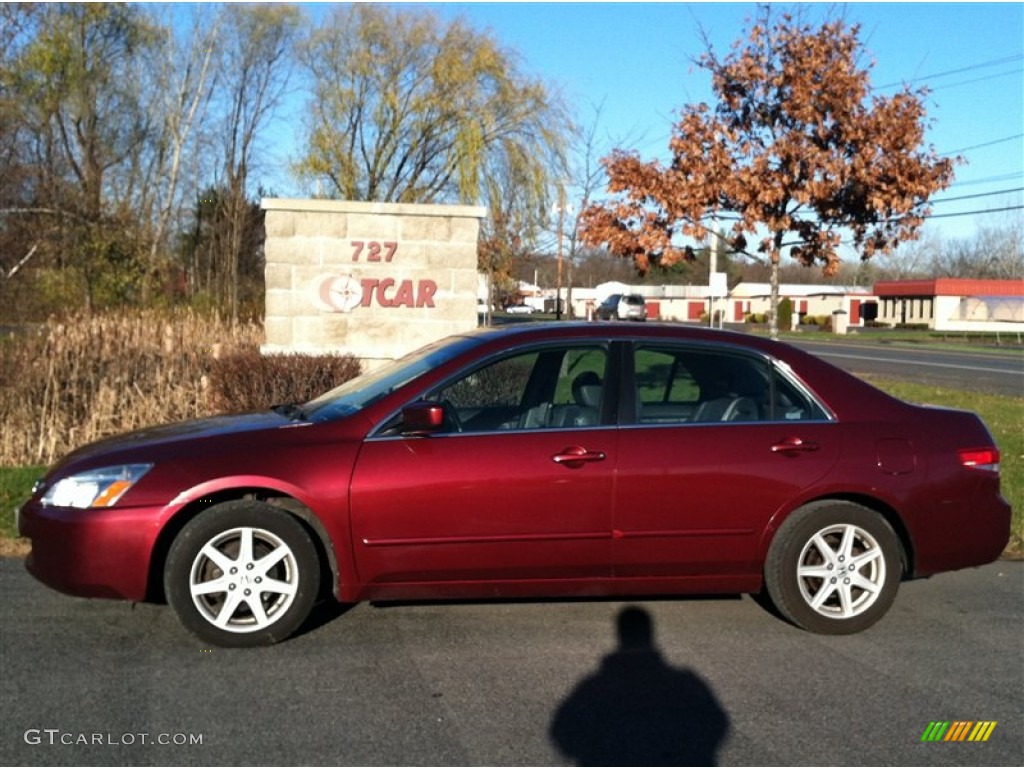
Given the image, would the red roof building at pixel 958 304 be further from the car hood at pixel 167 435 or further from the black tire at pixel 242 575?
the black tire at pixel 242 575

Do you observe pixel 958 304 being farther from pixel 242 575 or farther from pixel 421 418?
pixel 242 575

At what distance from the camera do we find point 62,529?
15.9 feet

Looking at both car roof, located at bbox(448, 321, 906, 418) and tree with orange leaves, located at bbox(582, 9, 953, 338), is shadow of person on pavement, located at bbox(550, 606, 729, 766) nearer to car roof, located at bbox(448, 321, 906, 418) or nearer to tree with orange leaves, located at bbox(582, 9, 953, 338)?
car roof, located at bbox(448, 321, 906, 418)

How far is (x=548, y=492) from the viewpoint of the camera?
504 cm

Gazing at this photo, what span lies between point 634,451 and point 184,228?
118 feet

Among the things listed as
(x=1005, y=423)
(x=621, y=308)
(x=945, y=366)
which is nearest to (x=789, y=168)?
(x=1005, y=423)

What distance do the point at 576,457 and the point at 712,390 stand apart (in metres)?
0.96

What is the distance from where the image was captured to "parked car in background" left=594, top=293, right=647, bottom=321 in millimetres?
45522

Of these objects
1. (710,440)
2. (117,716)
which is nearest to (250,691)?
(117,716)

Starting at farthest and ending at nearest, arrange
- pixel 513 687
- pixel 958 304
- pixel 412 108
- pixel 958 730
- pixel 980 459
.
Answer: pixel 958 304 < pixel 412 108 < pixel 980 459 < pixel 513 687 < pixel 958 730

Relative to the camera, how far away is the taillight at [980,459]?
5473 millimetres

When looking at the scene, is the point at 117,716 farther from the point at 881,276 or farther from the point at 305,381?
the point at 881,276

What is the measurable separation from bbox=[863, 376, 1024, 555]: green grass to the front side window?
3.58 meters

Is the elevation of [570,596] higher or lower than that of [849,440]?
lower
